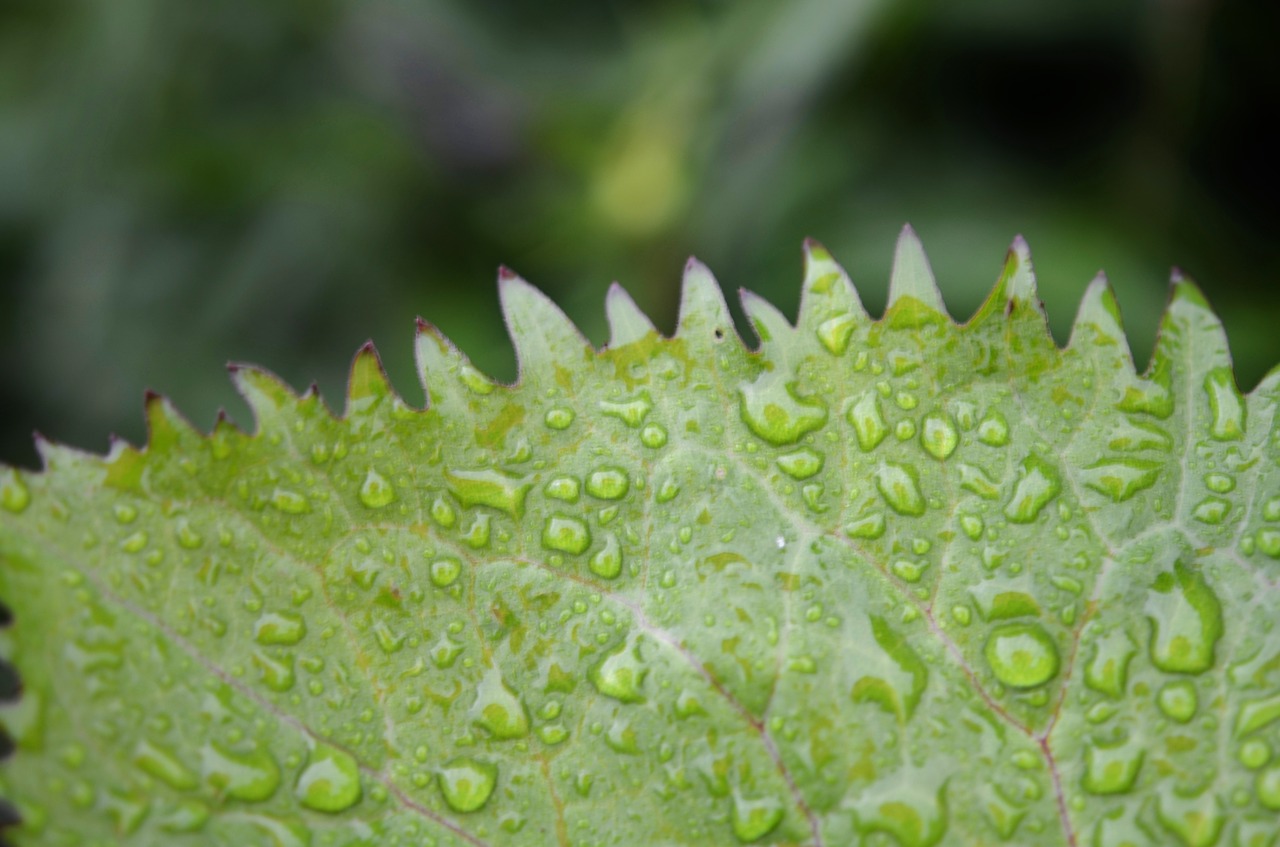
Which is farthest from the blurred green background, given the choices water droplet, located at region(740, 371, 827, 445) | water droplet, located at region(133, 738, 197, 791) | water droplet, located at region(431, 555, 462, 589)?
water droplet, located at region(133, 738, 197, 791)

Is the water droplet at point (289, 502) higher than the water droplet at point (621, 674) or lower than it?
higher

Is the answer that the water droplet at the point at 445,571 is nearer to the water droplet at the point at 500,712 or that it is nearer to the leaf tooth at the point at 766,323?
the water droplet at the point at 500,712

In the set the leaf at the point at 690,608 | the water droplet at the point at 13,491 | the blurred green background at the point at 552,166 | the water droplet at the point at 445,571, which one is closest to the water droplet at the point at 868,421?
the leaf at the point at 690,608

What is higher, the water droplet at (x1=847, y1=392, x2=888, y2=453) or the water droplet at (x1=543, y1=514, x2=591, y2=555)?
the water droplet at (x1=847, y1=392, x2=888, y2=453)

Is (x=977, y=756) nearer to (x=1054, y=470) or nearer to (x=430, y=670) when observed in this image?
(x=1054, y=470)

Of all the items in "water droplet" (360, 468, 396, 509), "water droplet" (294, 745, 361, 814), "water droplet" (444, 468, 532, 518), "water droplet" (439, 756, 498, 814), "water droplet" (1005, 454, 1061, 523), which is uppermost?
"water droplet" (360, 468, 396, 509)

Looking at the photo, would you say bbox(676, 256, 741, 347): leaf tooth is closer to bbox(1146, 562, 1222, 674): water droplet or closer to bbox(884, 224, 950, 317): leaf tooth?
bbox(884, 224, 950, 317): leaf tooth
